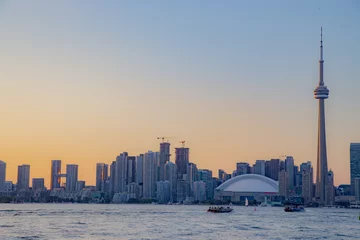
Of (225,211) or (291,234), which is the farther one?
(225,211)

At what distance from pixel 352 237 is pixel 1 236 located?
34104 mm

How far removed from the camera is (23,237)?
178 ft

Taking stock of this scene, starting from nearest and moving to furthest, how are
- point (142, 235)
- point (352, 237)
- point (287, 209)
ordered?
point (142, 235)
point (352, 237)
point (287, 209)

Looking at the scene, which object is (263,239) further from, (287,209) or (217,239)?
(287,209)

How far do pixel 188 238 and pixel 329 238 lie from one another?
14.1 meters

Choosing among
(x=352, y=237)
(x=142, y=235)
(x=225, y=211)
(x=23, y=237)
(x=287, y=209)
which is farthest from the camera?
(x=287, y=209)

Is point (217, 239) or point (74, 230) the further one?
point (74, 230)

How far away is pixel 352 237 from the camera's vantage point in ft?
205

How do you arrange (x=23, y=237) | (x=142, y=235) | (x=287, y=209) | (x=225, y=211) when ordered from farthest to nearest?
(x=287, y=209), (x=225, y=211), (x=142, y=235), (x=23, y=237)

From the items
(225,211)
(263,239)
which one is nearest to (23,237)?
(263,239)

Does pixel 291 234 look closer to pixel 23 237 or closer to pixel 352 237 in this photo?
pixel 352 237

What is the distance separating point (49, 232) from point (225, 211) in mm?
68765

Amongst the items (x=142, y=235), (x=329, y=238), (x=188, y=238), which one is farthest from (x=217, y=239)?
(x=329, y=238)

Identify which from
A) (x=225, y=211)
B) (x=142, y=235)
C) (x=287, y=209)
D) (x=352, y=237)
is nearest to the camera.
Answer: (x=142, y=235)
